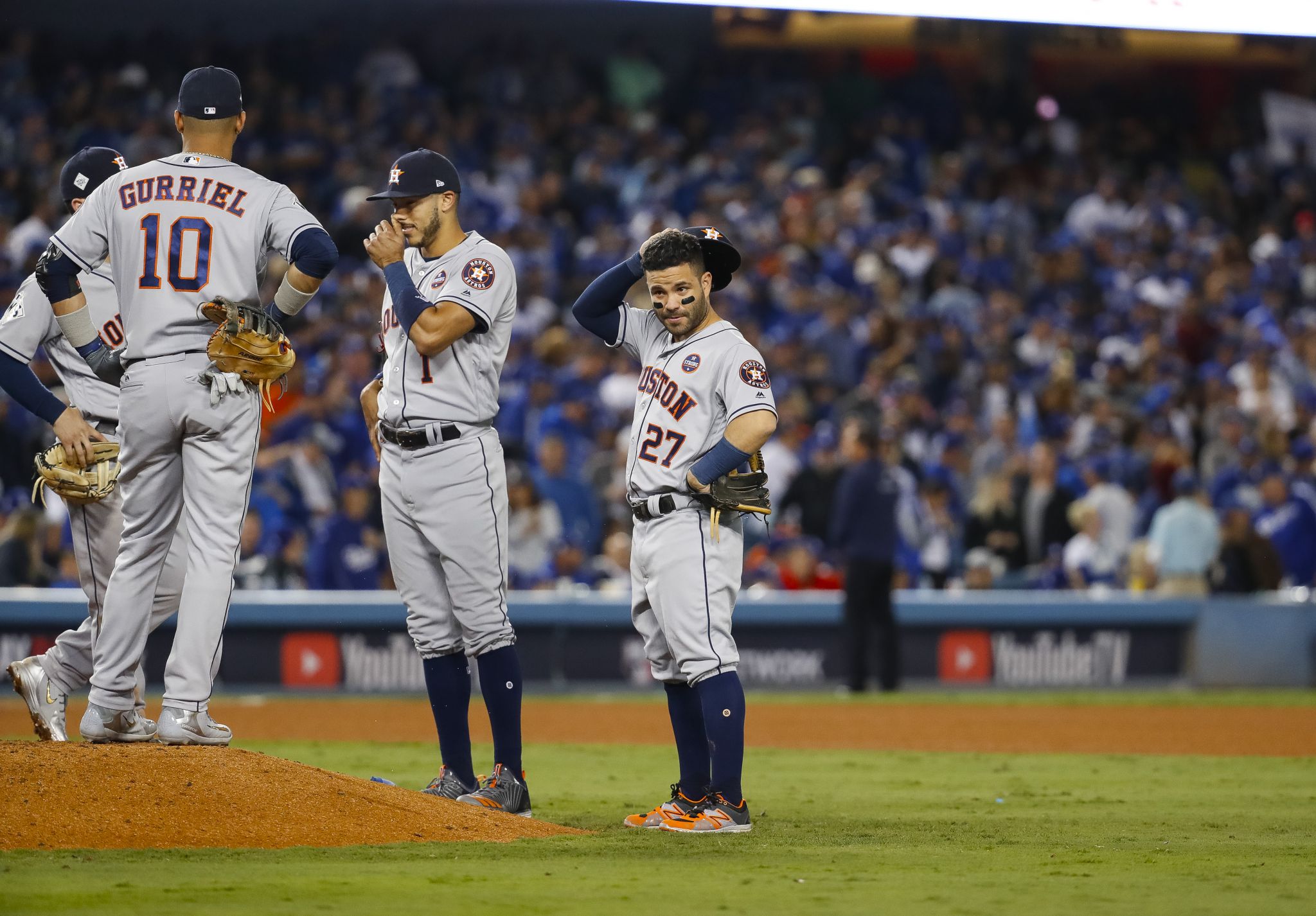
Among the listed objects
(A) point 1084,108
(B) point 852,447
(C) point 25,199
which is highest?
(A) point 1084,108

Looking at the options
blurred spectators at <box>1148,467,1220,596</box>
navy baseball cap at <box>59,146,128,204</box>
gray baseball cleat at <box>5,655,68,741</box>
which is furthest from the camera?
blurred spectators at <box>1148,467,1220,596</box>

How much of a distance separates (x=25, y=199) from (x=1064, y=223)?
1202cm

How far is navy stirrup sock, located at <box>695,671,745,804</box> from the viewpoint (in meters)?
5.46

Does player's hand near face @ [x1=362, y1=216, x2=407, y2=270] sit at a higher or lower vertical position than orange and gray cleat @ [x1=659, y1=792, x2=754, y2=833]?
higher

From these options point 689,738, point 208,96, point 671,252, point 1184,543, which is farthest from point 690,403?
point 1184,543

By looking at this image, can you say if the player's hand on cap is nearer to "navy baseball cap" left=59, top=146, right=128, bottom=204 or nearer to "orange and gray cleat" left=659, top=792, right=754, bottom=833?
"navy baseball cap" left=59, top=146, right=128, bottom=204

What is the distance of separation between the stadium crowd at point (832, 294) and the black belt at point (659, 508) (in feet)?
23.5

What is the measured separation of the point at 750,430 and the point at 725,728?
39.4 inches

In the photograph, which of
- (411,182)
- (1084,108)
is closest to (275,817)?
(411,182)

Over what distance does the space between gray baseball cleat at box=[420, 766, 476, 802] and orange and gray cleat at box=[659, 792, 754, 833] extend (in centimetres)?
77

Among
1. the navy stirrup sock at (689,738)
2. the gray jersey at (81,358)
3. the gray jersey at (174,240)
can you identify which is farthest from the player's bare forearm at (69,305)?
the navy stirrup sock at (689,738)

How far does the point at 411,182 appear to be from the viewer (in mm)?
5773

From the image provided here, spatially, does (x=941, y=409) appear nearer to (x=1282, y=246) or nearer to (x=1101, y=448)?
(x=1101, y=448)

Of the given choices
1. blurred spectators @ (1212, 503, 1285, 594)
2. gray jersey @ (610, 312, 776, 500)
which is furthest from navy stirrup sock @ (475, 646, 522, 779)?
blurred spectators @ (1212, 503, 1285, 594)
